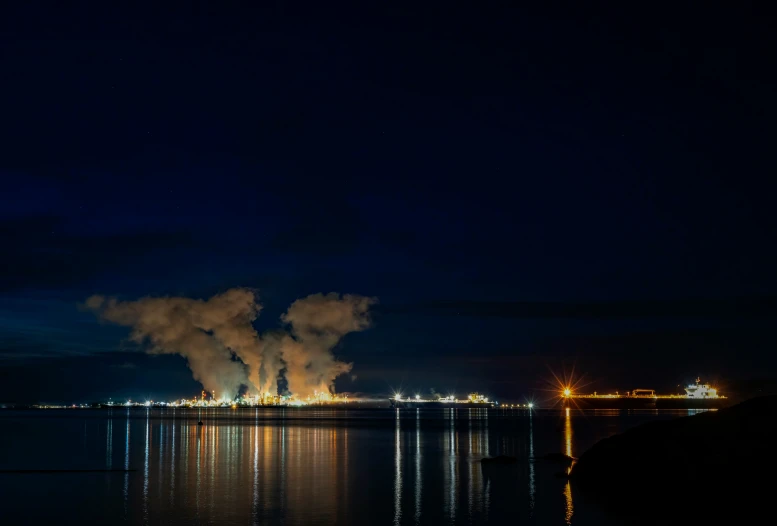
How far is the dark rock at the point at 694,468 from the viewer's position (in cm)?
3369

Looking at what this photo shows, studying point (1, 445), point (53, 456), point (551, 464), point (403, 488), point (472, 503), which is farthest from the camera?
point (1, 445)

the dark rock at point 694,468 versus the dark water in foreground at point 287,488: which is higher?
the dark rock at point 694,468

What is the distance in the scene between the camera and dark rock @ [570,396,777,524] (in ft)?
111

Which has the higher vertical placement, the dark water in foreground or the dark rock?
the dark rock

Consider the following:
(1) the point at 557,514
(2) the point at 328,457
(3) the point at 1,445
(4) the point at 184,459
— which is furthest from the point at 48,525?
(3) the point at 1,445

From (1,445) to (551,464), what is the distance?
5810cm

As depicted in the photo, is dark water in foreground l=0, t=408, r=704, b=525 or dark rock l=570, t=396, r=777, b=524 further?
dark water in foreground l=0, t=408, r=704, b=525

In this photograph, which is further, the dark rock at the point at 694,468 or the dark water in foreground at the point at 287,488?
the dark water in foreground at the point at 287,488

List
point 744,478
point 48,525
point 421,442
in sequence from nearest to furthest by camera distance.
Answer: point 48,525
point 744,478
point 421,442

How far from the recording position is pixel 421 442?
87.6 m

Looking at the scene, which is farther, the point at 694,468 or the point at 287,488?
the point at 287,488

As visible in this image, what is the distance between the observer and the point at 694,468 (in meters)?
37.6

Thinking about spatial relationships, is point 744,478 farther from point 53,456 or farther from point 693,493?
point 53,456

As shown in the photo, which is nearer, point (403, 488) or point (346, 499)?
point (346, 499)
